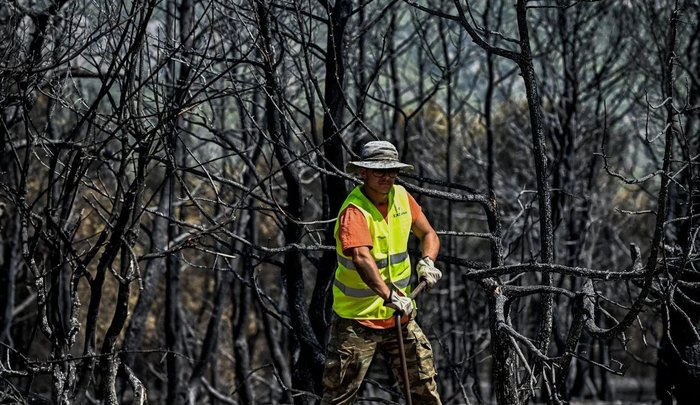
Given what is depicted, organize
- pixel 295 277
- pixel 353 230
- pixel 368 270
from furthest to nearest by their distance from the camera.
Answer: pixel 295 277 < pixel 353 230 < pixel 368 270

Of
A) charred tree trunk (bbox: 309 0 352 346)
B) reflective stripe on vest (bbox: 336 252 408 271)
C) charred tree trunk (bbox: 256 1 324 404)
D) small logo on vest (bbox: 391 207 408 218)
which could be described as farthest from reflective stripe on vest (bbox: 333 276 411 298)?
charred tree trunk (bbox: 309 0 352 346)

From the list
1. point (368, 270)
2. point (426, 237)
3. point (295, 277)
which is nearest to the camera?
point (368, 270)

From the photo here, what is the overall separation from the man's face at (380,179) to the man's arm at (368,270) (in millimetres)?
432

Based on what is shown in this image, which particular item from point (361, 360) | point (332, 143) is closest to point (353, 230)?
point (361, 360)

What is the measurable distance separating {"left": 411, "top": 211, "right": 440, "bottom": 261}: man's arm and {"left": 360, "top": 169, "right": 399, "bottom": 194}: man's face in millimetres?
429

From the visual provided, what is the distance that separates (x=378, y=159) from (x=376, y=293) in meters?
0.80

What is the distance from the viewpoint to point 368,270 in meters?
6.26

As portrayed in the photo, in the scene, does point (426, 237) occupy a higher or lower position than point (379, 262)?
higher

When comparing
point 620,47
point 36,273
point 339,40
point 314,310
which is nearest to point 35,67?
point 36,273

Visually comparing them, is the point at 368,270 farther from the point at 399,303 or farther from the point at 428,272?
the point at 428,272

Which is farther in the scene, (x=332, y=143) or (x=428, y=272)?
(x=332, y=143)

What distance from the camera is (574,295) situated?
6.71 meters

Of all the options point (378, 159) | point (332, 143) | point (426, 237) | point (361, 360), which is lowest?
point (361, 360)

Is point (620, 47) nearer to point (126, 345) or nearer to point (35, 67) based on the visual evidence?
point (126, 345)
